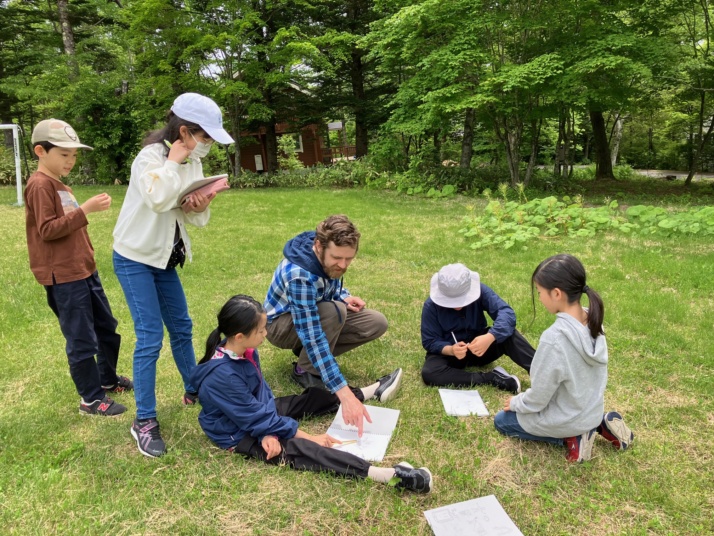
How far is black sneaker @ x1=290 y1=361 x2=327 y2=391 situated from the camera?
306cm

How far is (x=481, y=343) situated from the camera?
2949mm

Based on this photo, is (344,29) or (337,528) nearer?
(337,528)

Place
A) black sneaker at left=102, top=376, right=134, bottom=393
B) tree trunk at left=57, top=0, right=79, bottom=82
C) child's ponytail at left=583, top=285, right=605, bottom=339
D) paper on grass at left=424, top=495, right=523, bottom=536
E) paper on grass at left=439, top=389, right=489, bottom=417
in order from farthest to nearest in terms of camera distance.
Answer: tree trunk at left=57, top=0, right=79, bottom=82, black sneaker at left=102, top=376, right=134, bottom=393, paper on grass at left=439, top=389, right=489, bottom=417, child's ponytail at left=583, top=285, right=605, bottom=339, paper on grass at left=424, top=495, right=523, bottom=536

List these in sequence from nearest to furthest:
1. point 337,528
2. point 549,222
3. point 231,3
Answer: point 337,528
point 549,222
point 231,3

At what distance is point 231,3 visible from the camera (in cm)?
1386

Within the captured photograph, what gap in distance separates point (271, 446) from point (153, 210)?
1259 mm

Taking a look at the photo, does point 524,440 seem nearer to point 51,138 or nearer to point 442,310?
point 442,310

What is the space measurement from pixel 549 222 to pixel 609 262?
1.80 metres

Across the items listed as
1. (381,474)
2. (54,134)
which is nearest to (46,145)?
(54,134)

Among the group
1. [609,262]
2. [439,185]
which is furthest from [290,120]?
[609,262]

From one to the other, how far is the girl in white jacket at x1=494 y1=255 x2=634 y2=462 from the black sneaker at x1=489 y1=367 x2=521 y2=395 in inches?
25.3

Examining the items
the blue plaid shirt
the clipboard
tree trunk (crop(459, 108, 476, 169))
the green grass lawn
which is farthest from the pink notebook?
tree trunk (crop(459, 108, 476, 169))

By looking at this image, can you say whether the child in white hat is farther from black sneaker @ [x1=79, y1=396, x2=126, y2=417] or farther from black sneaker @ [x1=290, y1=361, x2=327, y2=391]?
black sneaker @ [x1=79, y1=396, x2=126, y2=417]

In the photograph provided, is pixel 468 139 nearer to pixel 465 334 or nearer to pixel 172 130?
pixel 465 334
